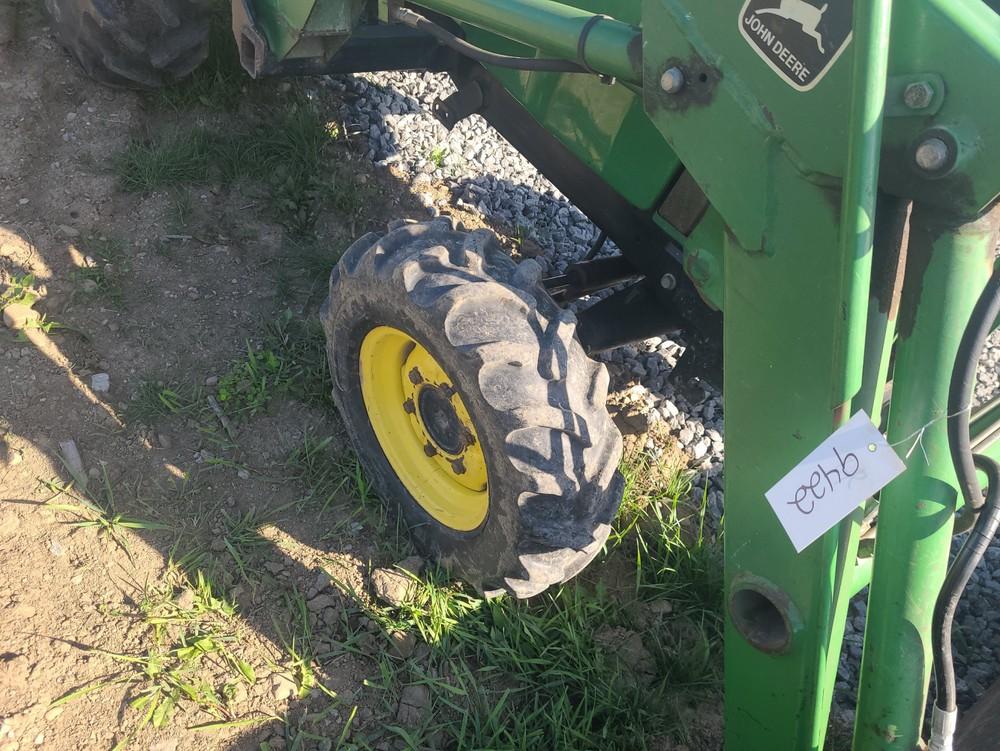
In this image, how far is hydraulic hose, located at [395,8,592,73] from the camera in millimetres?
2033

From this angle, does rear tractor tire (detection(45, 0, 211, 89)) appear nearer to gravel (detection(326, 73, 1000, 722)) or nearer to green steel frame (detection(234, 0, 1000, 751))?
gravel (detection(326, 73, 1000, 722))

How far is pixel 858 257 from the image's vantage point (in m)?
1.38

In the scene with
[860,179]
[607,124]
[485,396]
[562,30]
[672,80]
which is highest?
[860,179]

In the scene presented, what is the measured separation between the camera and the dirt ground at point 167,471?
2.41 metres

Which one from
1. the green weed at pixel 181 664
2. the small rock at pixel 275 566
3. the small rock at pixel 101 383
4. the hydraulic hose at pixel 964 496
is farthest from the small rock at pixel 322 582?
the hydraulic hose at pixel 964 496

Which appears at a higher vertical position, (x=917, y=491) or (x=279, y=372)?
(x=917, y=491)

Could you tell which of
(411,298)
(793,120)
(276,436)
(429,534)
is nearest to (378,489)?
(429,534)

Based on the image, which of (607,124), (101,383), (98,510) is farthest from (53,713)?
(607,124)

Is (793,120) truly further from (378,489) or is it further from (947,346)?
(378,489)

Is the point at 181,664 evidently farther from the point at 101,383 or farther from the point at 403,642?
the point at 101,383

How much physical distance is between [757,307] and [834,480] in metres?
0.36

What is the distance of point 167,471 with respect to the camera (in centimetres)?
289

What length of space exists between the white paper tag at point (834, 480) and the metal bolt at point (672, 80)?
669 mm

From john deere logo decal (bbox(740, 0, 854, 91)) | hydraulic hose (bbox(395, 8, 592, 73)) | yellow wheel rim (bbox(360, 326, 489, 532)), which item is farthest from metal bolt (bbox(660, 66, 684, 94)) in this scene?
yellow wheel rim (bbox(360, 326, 489, 532))
